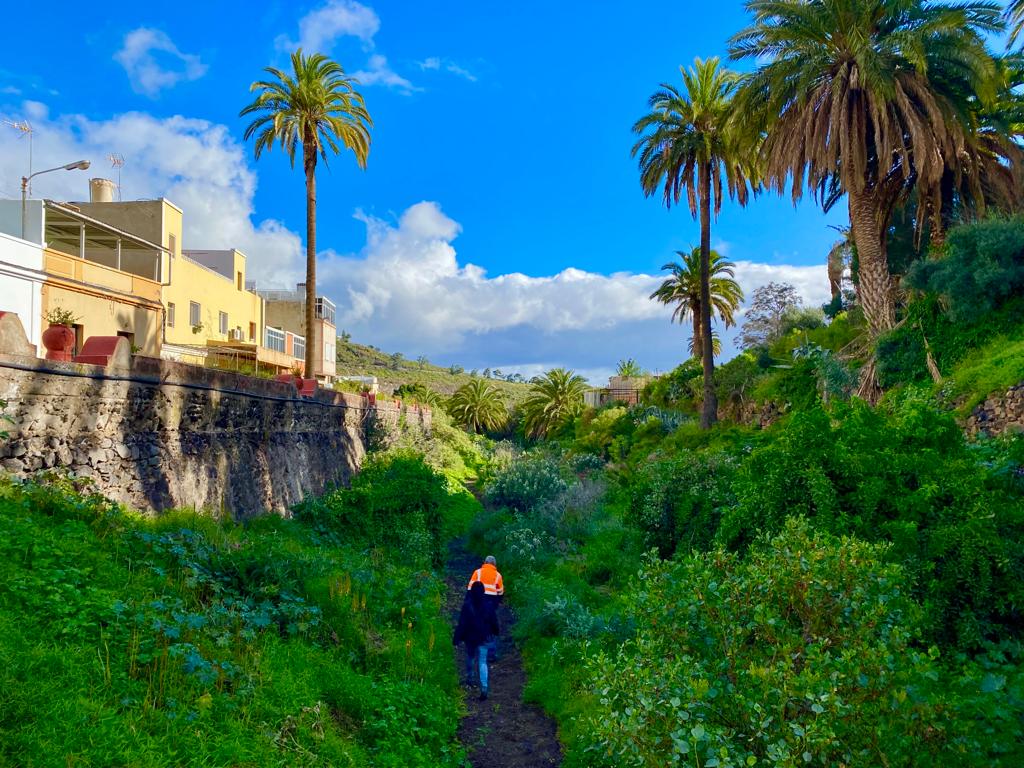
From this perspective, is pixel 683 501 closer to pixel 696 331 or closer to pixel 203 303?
pixel 696 331

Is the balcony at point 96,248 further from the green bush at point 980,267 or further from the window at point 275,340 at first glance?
the green bush at point 980,267

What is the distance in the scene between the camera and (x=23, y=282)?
17297 mm

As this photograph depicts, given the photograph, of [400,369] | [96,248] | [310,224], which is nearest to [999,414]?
[310,224]

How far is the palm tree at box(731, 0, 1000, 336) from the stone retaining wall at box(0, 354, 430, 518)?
1527cm

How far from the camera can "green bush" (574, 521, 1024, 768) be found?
3635mm

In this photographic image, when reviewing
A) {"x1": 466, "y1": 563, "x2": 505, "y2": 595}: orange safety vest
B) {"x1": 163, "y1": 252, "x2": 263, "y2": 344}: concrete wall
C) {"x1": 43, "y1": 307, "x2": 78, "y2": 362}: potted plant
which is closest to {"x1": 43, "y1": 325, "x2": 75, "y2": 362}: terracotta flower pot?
{"x1": 43, "y1": 307, "x2": 78, "y2": 362}: potted plant

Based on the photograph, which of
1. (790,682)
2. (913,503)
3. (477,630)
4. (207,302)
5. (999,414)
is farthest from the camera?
(207,302)

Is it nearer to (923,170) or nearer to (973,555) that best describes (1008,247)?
(923,170)

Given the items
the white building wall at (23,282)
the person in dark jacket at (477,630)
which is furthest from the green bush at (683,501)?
the white building wall at (23,282)

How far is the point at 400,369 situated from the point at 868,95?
7786cm

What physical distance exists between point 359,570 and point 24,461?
4709 millimetres

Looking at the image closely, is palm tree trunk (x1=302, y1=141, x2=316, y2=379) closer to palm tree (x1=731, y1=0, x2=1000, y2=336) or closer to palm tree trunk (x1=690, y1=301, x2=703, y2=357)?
palm tree (x1=731, y1=0, x2=1000, y2=336)

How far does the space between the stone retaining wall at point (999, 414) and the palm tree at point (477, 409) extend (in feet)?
126

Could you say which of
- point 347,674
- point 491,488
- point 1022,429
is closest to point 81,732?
point 347,674
